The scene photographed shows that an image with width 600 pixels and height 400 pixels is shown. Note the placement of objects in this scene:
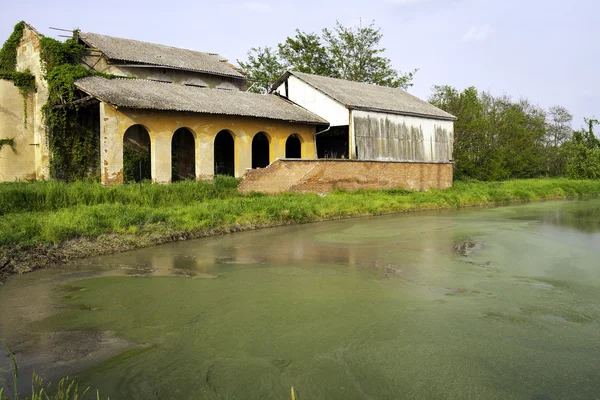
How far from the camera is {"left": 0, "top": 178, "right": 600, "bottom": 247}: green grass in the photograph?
9.30m

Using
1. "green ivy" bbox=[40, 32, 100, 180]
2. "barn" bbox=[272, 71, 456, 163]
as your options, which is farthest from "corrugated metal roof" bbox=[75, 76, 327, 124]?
"green ivy" bbox=[40, 32, 100, 180]

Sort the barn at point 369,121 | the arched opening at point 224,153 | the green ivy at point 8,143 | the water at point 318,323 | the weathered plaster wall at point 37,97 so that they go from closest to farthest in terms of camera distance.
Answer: the water at point 318,323, the green ivy at point 8,143, the weathered plaster wall at point 37,97, the barn at point 369,121, the arched opening at point 224,153

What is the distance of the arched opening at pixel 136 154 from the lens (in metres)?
18.2

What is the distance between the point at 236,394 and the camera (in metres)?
3.84

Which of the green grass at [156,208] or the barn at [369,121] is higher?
the barn at [369,121]

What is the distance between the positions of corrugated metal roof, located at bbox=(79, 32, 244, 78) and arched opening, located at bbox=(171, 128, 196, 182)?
→ 12.9 ft

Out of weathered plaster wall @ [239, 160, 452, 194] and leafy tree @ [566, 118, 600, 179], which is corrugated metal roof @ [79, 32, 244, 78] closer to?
weathered plaster wall @ [239, 160, 452, 194]

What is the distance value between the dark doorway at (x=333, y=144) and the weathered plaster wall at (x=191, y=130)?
1.63m

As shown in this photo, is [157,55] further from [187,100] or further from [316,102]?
[316,102]

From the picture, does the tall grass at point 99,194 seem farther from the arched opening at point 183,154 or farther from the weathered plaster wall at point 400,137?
the weathered plaster wall at point 400,137

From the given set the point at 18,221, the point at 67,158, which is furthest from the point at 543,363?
the point at 67,158

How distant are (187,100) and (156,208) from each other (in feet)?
22.3

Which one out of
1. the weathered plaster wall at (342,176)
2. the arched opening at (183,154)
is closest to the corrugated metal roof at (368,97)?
the weathered plaster wall at (342,176)

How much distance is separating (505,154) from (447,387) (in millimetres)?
28499
